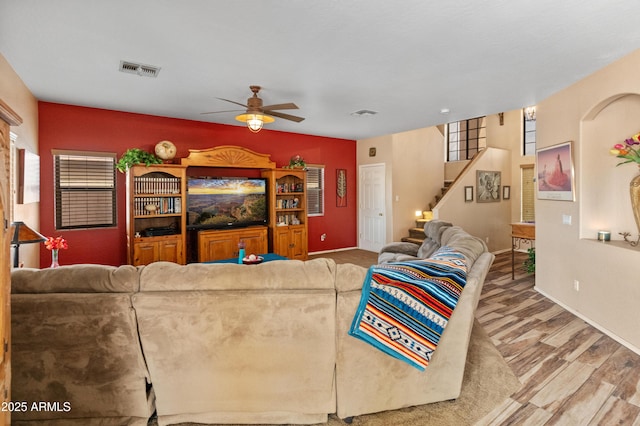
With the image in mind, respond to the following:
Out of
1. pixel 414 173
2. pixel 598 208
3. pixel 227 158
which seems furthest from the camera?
pixel 414 173

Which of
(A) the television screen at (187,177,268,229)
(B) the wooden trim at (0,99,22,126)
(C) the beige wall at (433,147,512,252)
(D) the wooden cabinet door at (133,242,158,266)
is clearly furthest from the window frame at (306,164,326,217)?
(B) the wooden trim at (0,99,22,126)

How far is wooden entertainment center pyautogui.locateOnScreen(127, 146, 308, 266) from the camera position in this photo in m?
4.88

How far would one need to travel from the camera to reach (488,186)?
7445 mm

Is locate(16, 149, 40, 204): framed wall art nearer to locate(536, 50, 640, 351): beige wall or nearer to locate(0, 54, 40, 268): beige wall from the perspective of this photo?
locate(0, 54, 40, 268): beige wall

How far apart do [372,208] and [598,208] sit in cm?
449

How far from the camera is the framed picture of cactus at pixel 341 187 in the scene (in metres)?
7.71

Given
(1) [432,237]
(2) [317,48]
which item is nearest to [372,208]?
(1) [432,237]

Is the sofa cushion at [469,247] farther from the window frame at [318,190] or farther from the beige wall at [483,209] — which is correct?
the window frame at [318,190]

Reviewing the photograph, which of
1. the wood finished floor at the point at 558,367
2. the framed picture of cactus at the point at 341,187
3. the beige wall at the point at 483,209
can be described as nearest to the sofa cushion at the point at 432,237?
the wood finished floor at the point at 558,367

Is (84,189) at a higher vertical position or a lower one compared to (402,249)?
higher

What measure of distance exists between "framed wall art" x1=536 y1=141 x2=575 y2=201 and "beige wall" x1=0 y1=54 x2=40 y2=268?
5.77m

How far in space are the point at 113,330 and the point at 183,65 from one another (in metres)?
2.53

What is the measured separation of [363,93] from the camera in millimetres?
4168

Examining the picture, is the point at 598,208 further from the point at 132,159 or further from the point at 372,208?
the point at 132,159
